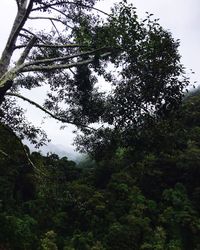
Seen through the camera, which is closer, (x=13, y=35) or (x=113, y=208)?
(x=13, y=35)

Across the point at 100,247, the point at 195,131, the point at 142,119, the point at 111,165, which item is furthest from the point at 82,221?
the point at 142,119

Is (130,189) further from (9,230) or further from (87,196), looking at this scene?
(9,230)

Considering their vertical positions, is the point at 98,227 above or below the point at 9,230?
above

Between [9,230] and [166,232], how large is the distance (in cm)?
1071

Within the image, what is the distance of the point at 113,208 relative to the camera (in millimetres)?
30844

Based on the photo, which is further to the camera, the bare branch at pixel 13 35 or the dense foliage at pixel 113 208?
the dense foliage at pixel 113 208

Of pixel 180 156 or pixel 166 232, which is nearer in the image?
pixel 166 232

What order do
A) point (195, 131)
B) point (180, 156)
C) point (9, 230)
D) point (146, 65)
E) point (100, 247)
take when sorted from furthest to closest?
1. point (195, 131)
2. point (180, 156)
3. point (100, 247)
4. point (9, 230)
5. point (146, 65)

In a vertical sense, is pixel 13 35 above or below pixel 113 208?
below

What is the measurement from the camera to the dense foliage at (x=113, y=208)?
26.7m

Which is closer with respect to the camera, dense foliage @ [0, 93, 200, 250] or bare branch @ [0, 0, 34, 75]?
bare branch @ [0, 0, 34, 75]

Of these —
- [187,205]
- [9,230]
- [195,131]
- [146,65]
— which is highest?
[195,131]

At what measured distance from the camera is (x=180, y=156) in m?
34.7

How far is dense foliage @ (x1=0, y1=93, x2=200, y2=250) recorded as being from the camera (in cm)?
2669
